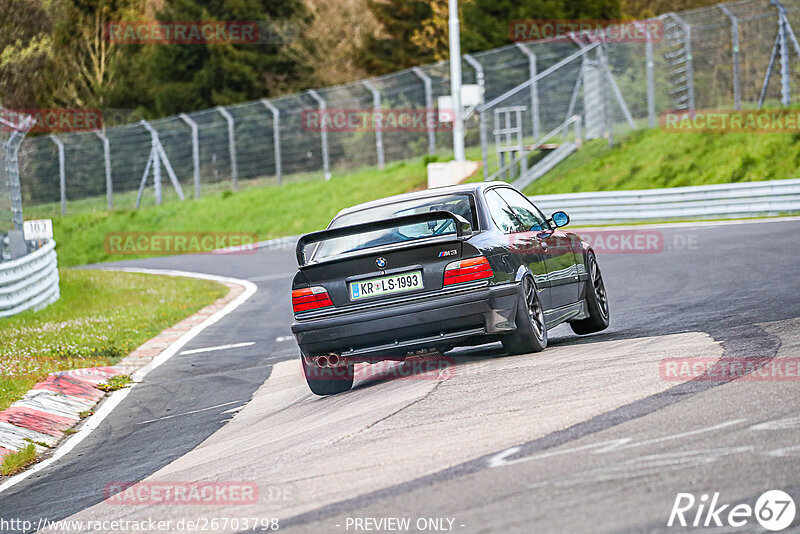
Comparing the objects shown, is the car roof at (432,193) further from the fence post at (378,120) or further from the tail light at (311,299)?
the fence post at (378,120)

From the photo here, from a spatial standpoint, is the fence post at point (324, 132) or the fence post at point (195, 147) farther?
the fence post at point (195, 147)

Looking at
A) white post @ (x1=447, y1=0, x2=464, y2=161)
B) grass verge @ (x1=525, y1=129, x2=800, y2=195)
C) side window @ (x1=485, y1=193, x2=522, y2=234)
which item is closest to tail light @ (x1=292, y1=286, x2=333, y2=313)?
side window @ (x1=485, y1=193, x2=522, y2=234)

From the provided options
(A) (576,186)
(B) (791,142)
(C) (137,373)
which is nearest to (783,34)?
(B) (791,142)

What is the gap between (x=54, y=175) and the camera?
42.7 metres

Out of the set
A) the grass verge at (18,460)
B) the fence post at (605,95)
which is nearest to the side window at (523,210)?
the grass verge at (18,460)

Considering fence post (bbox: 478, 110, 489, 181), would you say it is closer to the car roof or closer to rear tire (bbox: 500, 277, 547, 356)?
the car roof

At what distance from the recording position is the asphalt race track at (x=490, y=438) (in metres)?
4.85

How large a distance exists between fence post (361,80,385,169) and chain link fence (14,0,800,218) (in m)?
0.05

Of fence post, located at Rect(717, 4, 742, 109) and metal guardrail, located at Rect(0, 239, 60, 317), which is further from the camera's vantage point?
fence post, located at Rect(717, 4, 742, 109)

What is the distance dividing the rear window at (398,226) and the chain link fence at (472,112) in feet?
62.7

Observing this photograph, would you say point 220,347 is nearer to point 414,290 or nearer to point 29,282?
point 414,290

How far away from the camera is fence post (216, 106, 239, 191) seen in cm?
3906

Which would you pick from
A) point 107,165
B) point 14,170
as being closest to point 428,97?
point 107,165

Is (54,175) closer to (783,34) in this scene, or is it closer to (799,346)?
(783,34)
